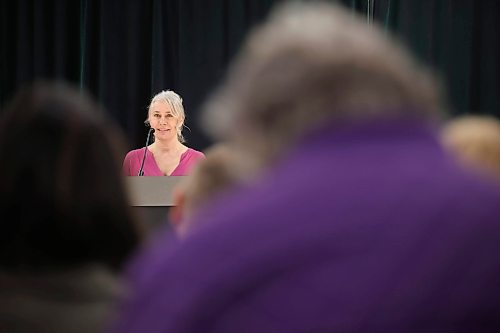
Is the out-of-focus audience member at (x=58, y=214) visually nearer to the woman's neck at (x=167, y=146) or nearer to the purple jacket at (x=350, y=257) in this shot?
the purple jacket at (x=350, y=257)

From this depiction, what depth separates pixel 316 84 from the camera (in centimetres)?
81

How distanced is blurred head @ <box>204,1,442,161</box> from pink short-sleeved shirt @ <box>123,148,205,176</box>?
375cm

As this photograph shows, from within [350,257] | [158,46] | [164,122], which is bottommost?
[350,257]

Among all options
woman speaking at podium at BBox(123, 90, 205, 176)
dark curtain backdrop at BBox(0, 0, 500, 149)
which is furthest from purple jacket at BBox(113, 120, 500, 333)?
dark curtain backdrop at BBox(0, 0, 500, 149)

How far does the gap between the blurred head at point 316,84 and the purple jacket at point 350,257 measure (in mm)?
56

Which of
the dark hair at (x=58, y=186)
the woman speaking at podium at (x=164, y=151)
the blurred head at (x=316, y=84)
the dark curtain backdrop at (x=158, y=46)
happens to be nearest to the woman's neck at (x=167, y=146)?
the woman speaking at podium at (x=164, y=151)

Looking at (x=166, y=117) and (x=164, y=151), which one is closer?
(x=164, y=151)

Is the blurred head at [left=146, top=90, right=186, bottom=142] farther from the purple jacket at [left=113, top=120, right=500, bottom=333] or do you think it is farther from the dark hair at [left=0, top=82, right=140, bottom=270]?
the purple jacket at [left=113, top=120, right=500, bottom=333]

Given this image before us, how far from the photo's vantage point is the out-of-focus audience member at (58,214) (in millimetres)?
1068

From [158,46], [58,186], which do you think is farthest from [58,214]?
[158,46]

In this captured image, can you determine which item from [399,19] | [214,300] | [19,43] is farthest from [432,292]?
[19,43]

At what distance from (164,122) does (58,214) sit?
391 centimetres

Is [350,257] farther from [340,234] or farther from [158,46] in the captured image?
[158,46]

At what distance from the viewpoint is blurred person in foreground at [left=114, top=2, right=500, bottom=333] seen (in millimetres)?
744
